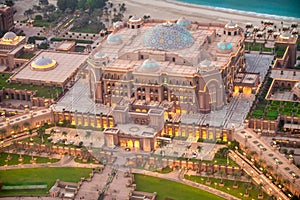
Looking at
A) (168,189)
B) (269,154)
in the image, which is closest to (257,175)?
(269,154)

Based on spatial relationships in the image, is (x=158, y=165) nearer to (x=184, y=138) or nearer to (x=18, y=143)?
(x=184, y=138)

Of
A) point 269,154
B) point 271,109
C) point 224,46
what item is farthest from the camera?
point 224,46

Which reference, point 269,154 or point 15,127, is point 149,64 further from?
point 269,154

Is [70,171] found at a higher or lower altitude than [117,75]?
lower

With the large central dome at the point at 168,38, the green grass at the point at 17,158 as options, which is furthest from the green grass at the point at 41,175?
the large central dome at the point at 168,38

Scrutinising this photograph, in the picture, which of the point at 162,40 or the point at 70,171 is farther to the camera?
the point at 162,40

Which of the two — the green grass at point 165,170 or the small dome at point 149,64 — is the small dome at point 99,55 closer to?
the small dome at point 149,64

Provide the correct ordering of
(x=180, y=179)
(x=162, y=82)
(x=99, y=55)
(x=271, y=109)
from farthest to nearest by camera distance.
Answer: (x=99, y=55)
(x=271, y=109)
(x=162, y=82)
(x=180, y=179)

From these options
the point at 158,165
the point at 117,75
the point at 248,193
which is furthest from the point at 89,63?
the point at 248,193
